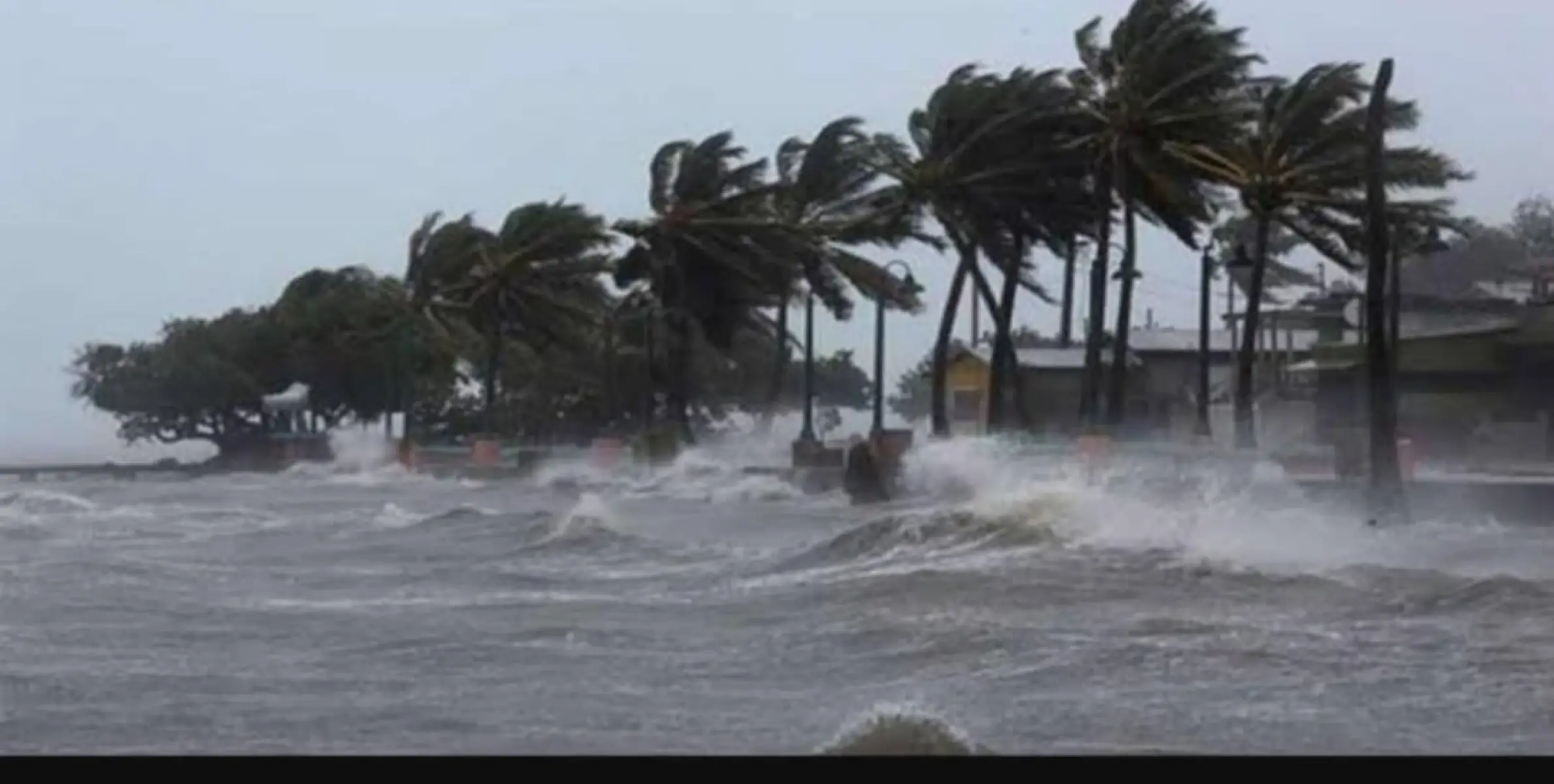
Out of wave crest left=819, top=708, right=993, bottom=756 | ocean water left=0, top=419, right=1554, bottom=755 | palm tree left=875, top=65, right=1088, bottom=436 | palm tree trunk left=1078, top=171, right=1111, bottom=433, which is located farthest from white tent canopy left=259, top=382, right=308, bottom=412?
wave crest left=819, top=708, right=993, bottom=756

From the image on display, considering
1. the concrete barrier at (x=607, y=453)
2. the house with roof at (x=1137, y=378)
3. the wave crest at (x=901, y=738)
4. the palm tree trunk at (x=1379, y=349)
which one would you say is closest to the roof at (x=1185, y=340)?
the house with roof at (x=1137, y=378)

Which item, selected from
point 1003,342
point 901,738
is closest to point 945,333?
point 1003,342

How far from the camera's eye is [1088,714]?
7656 millimetres

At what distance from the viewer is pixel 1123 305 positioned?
1348 inches

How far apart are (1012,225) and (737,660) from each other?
28240mm

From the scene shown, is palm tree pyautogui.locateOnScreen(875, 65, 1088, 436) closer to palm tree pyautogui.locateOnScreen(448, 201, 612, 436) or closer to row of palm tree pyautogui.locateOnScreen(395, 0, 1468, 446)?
row of palm tree pyautogui.locateOnScreen(395, 0, 1468, 446)

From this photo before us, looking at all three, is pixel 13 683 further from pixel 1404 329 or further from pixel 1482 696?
pixel 1404 329

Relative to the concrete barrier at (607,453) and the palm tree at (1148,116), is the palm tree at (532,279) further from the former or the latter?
the palm tree at (1148,116)

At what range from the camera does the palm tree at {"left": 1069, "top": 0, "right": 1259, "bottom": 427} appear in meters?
33.6

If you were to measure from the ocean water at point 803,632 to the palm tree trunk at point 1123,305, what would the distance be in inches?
517

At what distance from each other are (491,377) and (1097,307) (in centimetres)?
1293

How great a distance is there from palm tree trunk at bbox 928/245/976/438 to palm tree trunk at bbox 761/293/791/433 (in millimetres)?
4883
